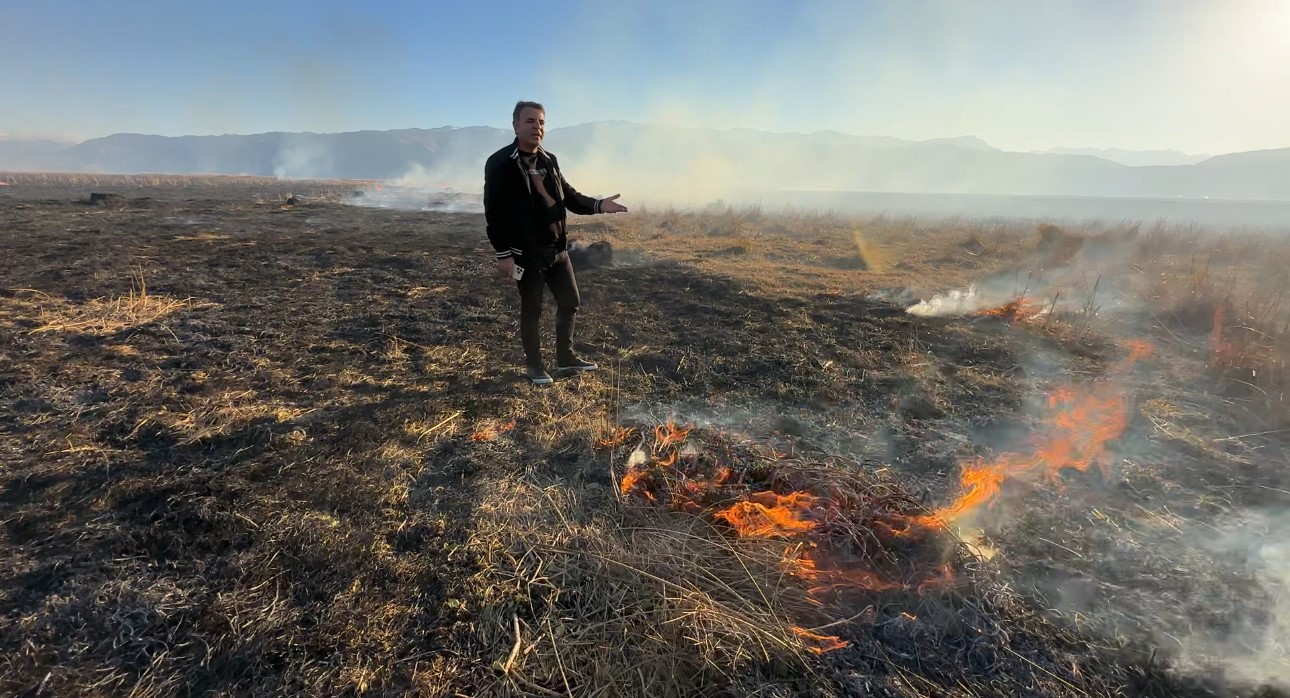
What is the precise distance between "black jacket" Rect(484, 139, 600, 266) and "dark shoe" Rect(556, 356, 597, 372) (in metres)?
1.08

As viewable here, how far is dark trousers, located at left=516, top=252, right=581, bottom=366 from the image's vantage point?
3.95 m

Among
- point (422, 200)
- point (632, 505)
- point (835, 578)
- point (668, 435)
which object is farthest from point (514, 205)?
point (422, 200)

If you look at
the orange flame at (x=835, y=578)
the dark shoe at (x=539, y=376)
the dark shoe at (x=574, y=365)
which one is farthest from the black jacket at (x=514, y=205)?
the orange flame at (x=835, y=578)

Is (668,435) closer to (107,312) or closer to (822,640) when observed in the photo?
(822,640)

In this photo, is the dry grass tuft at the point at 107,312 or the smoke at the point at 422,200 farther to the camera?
the smoke at the point at 422,200

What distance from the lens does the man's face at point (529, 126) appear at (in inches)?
142

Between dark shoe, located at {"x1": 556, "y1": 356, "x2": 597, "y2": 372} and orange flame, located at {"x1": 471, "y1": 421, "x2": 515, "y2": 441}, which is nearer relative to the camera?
orange flame, located at {"x1": 471, "y1": 421, "x2": 515, "y2": 441}

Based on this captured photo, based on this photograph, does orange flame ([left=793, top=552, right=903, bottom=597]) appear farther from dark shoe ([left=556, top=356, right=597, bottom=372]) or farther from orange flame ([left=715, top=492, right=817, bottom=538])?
dark shoe ([left=556, top=356, right=597, bottom=372])

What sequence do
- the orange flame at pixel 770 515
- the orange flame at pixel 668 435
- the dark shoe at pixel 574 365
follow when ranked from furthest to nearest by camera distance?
1. the dark shoe at pixel 574 365
2. the orange flame at pixel 668 435
3. the orange flame at pixel 770 515

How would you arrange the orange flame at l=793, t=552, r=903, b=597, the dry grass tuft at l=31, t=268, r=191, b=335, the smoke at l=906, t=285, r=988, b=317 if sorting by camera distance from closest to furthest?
the orange flame at l=793, t=552, r=903, b=597
the dry grass tuft at l=31, t=268, r=191, b=335
the smoke at l=906, t=285, r=988, b=317

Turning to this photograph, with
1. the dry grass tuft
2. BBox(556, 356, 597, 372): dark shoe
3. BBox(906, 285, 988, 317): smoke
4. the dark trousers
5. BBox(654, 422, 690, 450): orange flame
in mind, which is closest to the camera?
BBox(654, 422, 690, 450): orange flame

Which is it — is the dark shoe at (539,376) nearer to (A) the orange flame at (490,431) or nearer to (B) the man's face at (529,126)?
(A) the orange flame at (490,431)

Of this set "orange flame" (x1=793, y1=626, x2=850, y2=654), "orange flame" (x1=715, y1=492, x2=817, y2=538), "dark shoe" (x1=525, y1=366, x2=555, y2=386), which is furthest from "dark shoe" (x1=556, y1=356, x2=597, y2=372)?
"orange flame" (x1=793, y1=626, x2=850, y2=654)

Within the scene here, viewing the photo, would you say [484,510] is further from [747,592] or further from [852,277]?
[852,277]
